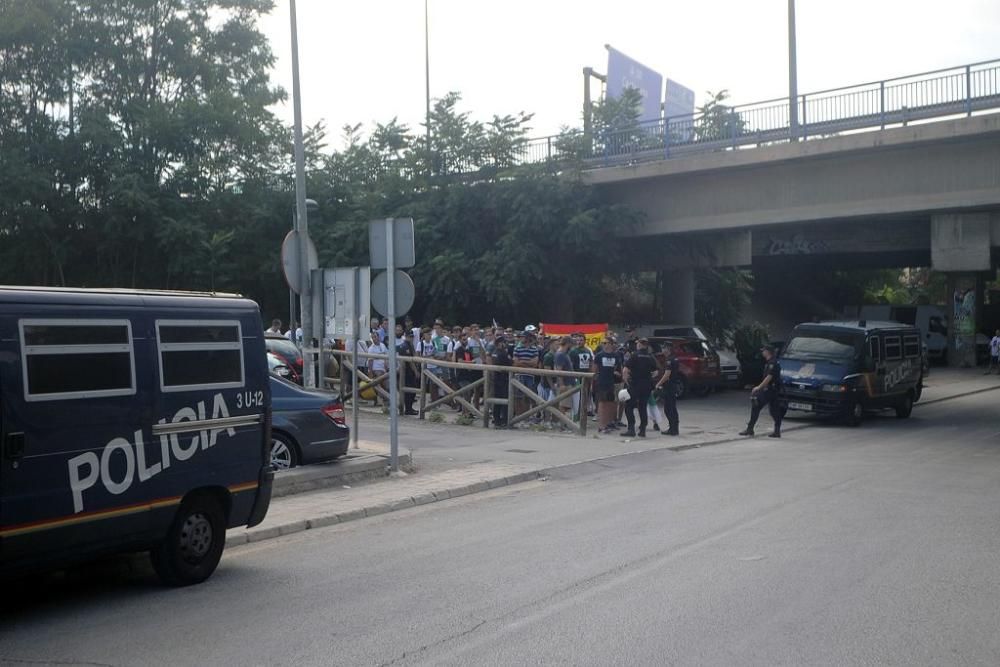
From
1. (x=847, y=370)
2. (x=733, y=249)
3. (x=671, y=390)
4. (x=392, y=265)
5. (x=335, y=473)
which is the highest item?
(x=733, y=249)

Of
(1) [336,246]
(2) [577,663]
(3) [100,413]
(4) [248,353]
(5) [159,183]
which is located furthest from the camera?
(5) [159,183]

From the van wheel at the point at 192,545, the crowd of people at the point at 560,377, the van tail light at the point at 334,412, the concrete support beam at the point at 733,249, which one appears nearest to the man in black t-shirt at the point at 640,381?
the crowd of people at the point at 560,377

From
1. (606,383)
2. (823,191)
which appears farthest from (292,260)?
(823,191)

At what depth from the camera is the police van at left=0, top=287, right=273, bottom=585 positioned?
6.48m

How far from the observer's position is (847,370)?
22.3m

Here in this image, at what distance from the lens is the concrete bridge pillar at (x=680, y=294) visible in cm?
3578

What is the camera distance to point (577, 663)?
18.6ft

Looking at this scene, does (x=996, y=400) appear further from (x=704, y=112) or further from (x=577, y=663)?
(x=577, y=663)

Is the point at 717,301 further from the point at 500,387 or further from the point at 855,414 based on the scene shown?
the point at 500,387

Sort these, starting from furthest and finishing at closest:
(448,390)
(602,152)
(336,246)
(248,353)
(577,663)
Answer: (336,246) → (602,152) → (448,390) → (248,353) → (577,663)

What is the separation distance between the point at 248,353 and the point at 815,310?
168ft

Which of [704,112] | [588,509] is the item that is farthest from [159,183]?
[588,509]

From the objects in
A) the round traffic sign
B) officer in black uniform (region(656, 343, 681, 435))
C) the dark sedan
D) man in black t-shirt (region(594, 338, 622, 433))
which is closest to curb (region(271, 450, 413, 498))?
the dark sedan

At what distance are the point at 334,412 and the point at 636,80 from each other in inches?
1555
